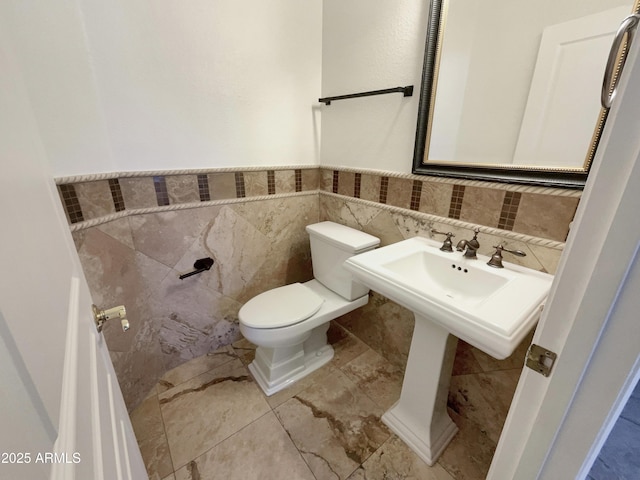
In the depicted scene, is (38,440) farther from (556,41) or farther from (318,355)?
(318,355)

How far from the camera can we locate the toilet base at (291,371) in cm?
151

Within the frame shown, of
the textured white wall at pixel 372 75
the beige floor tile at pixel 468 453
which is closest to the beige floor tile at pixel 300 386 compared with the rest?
the beige floor tile at pixel 468 453

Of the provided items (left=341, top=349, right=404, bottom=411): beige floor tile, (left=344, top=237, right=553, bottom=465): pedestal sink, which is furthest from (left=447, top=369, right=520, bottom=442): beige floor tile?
(left=341, top=349, right=404, bottom=411): beige floor tile

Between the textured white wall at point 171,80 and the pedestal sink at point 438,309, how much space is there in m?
1.01

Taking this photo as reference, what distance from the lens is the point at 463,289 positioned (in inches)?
44.8

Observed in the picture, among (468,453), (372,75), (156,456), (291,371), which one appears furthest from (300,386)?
(372,75)

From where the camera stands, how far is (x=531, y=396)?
1.74ft

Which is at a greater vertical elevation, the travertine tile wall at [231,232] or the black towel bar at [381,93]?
the black towel bar at [381,93]

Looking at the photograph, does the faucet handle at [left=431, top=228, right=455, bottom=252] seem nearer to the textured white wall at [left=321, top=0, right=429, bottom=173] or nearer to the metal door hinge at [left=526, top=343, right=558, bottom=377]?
the textured white wall at [left=321, top=0, right=429, bottom=173]

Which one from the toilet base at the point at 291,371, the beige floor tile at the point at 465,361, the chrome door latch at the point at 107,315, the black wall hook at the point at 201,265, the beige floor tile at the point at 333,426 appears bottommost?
the beige floor tile at the point at 333,426

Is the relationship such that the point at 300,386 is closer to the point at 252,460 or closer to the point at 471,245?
the point at 252,460

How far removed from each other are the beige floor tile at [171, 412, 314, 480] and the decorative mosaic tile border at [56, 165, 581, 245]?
112cm

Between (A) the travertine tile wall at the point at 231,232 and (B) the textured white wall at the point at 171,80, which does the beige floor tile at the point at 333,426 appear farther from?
(B) the textured white wall at the point at 171,80

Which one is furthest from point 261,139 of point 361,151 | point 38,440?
point 38,440
